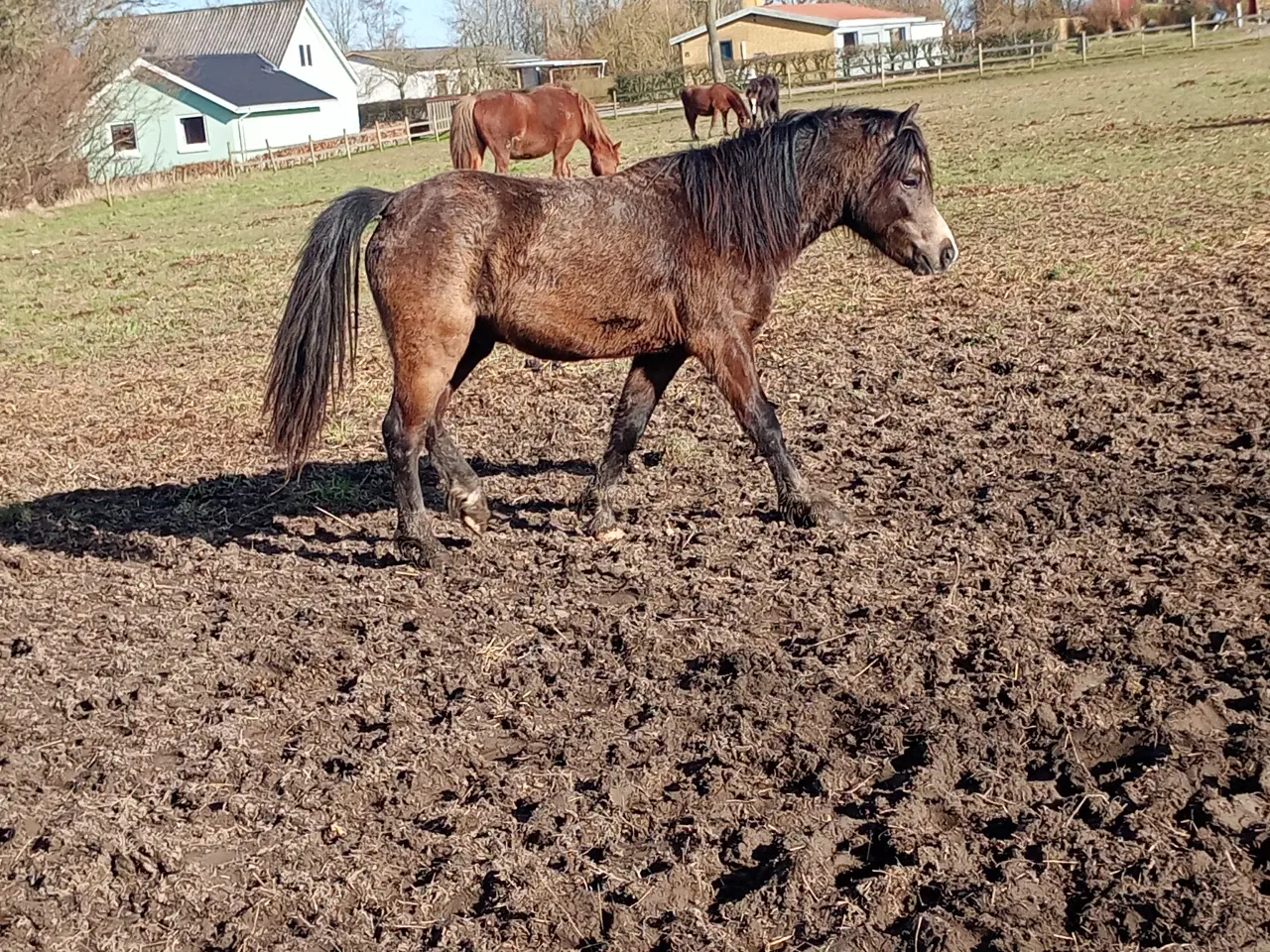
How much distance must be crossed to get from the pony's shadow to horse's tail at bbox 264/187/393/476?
0.64m

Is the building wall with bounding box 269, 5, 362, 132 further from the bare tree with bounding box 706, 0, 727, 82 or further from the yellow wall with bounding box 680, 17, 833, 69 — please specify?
the bare tree with bounding box 706, 0, 727, 82

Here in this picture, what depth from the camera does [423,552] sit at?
5.56 metres

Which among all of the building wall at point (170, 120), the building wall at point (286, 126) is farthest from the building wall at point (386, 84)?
the building wall at point (170, 120)

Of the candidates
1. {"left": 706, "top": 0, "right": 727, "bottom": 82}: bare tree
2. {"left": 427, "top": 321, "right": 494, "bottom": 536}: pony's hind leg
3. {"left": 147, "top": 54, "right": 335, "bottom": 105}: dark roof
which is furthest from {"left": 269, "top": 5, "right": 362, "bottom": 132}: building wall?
{"left": 427, "top": 321, "right": 494, "bottom": 536}: pony's hind leg

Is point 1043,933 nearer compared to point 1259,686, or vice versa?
point 1043,933

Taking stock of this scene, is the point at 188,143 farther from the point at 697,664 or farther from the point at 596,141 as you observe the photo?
the point at 697,664

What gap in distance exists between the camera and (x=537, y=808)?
351 cm

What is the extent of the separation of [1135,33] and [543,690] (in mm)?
58870

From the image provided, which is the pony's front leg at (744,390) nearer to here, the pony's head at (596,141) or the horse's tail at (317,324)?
the horse's tail at (317,324)

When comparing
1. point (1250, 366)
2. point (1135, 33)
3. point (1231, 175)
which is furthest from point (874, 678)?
point (1135, 33)

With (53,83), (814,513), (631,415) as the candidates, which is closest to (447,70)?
(53,83)

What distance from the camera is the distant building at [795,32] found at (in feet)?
226

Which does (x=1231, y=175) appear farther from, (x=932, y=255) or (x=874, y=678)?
(x=874, y=678)

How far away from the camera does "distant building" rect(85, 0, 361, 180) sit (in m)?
52.6
